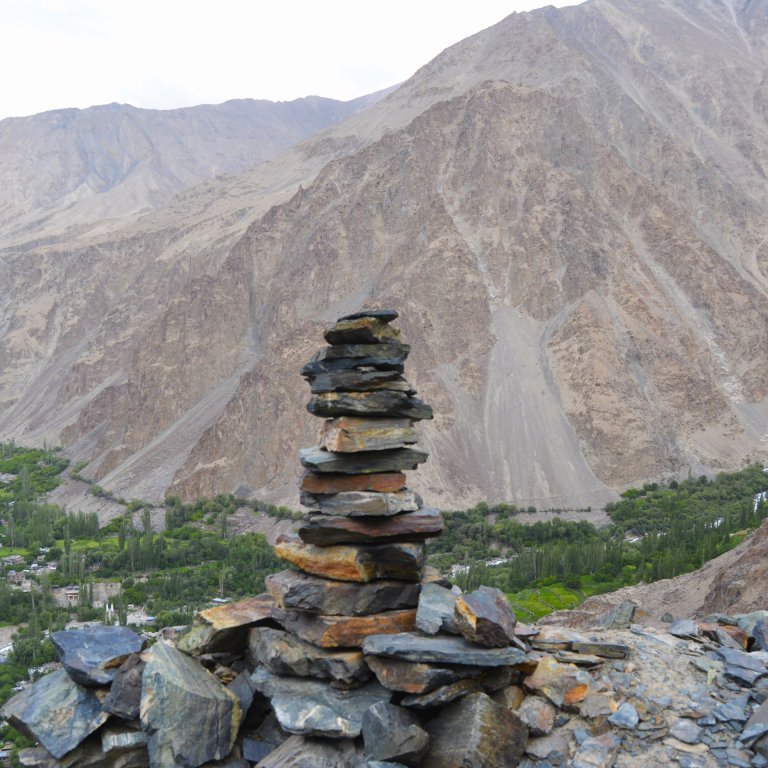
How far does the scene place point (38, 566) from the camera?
8850 centimetres

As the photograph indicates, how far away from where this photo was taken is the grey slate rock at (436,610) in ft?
46.3

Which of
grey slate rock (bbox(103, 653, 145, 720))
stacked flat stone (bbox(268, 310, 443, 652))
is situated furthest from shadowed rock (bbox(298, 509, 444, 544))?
grey slate rock (bbox(103, 653, 145, 720))

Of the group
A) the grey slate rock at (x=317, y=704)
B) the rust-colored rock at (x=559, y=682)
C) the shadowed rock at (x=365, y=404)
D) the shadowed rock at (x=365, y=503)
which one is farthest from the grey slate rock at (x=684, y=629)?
the shadowed rock at (x=365, y=404)

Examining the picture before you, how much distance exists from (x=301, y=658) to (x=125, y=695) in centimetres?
338

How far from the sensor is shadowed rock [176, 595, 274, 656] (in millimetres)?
15586

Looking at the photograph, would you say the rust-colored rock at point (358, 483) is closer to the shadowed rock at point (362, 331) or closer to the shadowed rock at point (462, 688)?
the shadowed rock at point (362, 331)

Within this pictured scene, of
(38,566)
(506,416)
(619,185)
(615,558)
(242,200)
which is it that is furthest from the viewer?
(242,200)

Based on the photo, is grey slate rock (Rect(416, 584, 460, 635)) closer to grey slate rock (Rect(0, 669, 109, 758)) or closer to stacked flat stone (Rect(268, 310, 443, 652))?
stacked flat stone (Rect(268, 310, 443, 652))

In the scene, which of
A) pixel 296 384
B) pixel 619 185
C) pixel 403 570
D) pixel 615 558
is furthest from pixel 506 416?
pixel 403 570

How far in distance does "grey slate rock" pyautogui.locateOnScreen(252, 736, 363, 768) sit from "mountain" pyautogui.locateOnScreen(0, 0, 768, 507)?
8086cm

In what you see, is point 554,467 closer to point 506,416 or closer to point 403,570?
point 506,416

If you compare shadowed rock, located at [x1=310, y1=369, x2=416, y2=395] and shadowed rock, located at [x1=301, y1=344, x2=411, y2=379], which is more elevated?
shadowed rock, located at [x1=301, y1=344, x2=411, y2=379]

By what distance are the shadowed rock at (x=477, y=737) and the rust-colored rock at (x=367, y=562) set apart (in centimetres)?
297

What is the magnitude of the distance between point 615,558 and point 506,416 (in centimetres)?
4049
